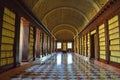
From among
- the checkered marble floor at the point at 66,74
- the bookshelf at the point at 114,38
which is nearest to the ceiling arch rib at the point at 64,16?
the bookshelf at the point at 114,38

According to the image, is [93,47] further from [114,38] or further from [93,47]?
[114,38]

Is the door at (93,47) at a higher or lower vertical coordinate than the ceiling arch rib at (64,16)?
lower

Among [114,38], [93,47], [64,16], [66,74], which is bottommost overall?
[66,74]

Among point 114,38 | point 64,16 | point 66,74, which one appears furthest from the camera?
point 64,16

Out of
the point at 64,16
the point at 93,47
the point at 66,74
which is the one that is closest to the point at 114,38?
the point at 66,74

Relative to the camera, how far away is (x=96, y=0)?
14.4 meters

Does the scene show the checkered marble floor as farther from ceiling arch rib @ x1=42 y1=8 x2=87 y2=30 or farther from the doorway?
ceiling arch rib @ x1=42 y1=8 x2=87 y2=30

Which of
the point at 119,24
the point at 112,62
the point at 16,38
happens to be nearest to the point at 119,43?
the point at 119,24

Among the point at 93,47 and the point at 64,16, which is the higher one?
the point at 64,16

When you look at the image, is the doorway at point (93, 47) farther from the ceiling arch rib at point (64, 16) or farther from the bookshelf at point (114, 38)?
the bookshelf at point (114, 38)

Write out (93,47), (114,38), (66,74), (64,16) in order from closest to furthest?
(66,74), (114,38), (93,47), (64,16)

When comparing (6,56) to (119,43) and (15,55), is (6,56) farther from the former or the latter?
(119,43)

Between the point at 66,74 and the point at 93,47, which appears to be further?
the point at 93,47

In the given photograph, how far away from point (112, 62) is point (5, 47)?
6038mm
